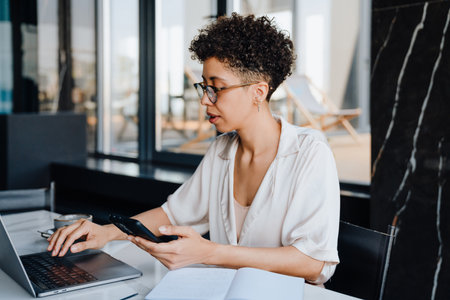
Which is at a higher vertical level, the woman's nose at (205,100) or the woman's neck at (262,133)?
the woman's nose at (205,100)

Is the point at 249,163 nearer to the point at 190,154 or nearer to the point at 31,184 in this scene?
the point at 190,154

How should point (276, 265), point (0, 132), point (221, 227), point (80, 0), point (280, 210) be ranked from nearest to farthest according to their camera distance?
point (276, 265) < point (280, 210) < point (221, 227) < point (0, 132) < point (80, 0)

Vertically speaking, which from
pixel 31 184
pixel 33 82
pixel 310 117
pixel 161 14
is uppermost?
pixel 161 14

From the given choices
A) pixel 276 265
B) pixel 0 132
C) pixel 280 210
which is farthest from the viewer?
pixel 0 132

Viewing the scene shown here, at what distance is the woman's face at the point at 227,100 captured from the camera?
1.58m

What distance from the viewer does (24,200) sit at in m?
2.23

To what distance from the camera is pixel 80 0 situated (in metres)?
5.88

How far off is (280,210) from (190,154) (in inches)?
133

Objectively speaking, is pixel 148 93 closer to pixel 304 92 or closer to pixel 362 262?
pixel 304 92

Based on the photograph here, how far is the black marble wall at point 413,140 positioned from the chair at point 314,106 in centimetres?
173

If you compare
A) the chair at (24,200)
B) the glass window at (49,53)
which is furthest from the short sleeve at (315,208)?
the glass window at (49,53)

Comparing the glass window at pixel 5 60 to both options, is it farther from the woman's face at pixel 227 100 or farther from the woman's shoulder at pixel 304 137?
the woman's shoulder at pixel 304 137

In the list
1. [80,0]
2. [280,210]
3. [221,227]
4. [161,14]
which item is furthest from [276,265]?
[80,0]

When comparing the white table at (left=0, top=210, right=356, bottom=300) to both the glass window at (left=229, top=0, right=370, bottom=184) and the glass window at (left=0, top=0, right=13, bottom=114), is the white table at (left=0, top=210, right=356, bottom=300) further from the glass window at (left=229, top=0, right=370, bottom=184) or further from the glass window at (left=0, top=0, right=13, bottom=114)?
→ the glass window at (left=0, top=0, right=13, bottom=114)
